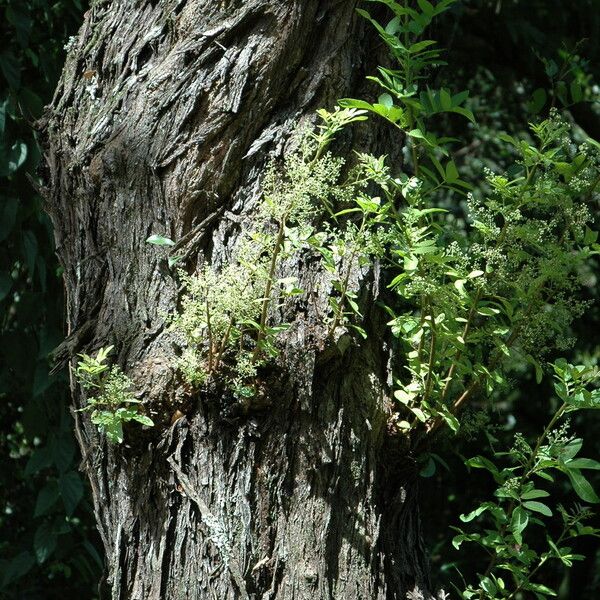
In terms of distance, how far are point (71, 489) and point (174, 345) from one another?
149cm

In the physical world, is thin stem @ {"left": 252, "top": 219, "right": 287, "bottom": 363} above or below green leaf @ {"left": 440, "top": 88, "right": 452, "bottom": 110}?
below

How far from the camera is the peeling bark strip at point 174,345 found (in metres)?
1.39

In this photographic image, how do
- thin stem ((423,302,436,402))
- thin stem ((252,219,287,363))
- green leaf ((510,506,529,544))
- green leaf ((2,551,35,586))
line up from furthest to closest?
green leaf ((2,551,35,586))
green leaf ((510,506,529,544))
thin stem ((423,302,436,402))
thin stem ((252,219,287,363))

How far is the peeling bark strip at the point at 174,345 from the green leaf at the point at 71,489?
118 cm

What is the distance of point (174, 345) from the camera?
1.43 metres

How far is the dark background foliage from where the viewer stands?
9.20ft

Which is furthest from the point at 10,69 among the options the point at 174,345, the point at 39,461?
the point at 174,345

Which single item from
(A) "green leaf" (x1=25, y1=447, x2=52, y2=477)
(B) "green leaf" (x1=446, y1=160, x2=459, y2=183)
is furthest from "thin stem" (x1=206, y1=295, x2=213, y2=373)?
(A) "green leaf" (x1=25, y1=447, x2=52, y2=477)

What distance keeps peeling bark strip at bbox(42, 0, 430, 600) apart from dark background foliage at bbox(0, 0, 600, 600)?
1.78 ft

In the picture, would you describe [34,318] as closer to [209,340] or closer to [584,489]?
[209,340]

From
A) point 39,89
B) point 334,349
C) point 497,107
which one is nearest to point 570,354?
point 497,107

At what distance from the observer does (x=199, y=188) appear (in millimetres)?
1486

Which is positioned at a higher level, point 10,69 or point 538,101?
point 10,69

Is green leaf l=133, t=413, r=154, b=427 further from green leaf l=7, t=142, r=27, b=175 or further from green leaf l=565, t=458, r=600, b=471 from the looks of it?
green leaf l=7, t=142, r=27, b=175
